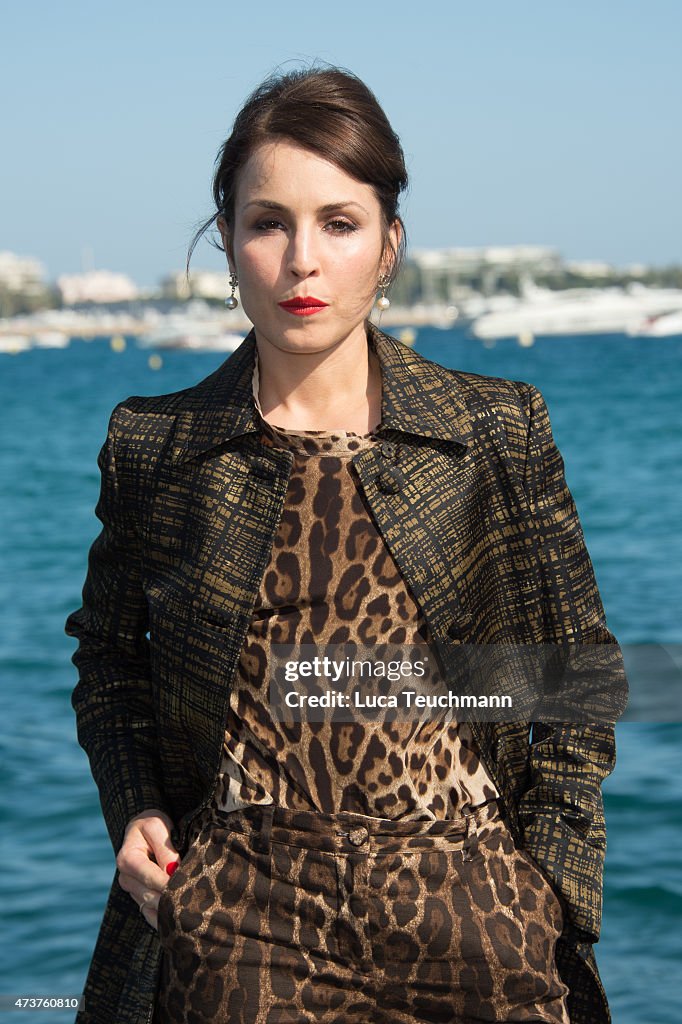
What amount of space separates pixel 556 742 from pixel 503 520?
0.37m

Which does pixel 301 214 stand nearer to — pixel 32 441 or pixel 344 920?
pixel 344 920

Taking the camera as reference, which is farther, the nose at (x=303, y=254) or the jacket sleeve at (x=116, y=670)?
Answer: the jacket sleeve at (x=116, y=670)

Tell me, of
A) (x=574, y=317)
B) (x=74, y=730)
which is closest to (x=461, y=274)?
(x=574, y=317)

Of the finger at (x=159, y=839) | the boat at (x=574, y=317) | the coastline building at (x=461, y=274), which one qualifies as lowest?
the finger at (x=159, y=839)

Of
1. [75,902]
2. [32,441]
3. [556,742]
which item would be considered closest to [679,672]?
[75,902]

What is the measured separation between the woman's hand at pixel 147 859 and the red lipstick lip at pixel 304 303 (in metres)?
0.86

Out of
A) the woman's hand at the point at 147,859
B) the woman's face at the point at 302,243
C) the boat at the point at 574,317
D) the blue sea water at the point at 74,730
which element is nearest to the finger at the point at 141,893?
the woman's hand at the point at 147,859

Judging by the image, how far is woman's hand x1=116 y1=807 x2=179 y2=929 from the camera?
2311 millimetres

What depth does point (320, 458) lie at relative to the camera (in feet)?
7.64

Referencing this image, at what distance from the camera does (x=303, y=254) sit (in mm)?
2244

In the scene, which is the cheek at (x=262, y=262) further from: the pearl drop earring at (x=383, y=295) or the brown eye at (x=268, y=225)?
the pearl drop earring at (x=383, y=295)

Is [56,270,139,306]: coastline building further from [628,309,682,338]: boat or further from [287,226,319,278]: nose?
[287,226,319,278]: nose

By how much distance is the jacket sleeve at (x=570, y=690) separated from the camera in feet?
7.65

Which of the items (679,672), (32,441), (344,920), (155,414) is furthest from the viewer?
(32,441)
